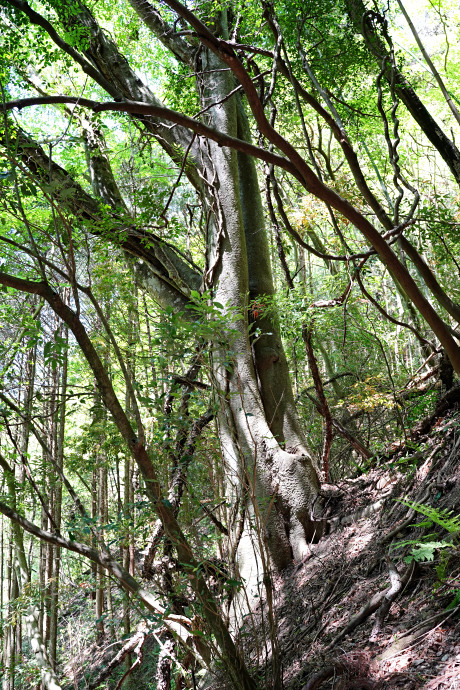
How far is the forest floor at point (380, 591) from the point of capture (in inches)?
78.1

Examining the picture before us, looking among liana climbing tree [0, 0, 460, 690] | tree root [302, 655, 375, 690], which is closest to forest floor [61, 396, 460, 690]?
tree root [302, 655, 375, 690]


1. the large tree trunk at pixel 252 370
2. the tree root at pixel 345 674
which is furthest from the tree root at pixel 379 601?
the large tree trunk at pixel 252 370

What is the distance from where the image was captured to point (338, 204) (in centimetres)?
277

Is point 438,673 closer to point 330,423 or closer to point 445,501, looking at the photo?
point 445,501

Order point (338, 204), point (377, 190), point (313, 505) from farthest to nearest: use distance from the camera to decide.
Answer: point (377, 190)
point (313, 505)
point (338, 204)

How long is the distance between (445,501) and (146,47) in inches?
408

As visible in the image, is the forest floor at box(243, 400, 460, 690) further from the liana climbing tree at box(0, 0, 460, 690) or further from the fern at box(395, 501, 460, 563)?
the liana climbing tree at box(0, 0, 460, 690)

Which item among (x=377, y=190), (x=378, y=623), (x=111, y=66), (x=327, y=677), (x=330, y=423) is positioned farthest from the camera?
(x=377, y=190)

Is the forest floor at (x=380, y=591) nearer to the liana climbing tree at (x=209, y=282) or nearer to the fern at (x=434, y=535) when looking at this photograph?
the fern at (x=434, y=535)

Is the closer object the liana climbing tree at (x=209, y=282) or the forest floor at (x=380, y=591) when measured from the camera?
the forest floor at (x=380, y=591)

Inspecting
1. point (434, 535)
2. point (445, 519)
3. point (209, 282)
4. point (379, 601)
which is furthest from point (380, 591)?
point (209, 282)

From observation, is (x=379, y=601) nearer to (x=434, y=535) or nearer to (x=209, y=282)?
(x=434, y=535)

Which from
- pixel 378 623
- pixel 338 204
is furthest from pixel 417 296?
pixel 378 623

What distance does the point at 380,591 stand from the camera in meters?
2.58
